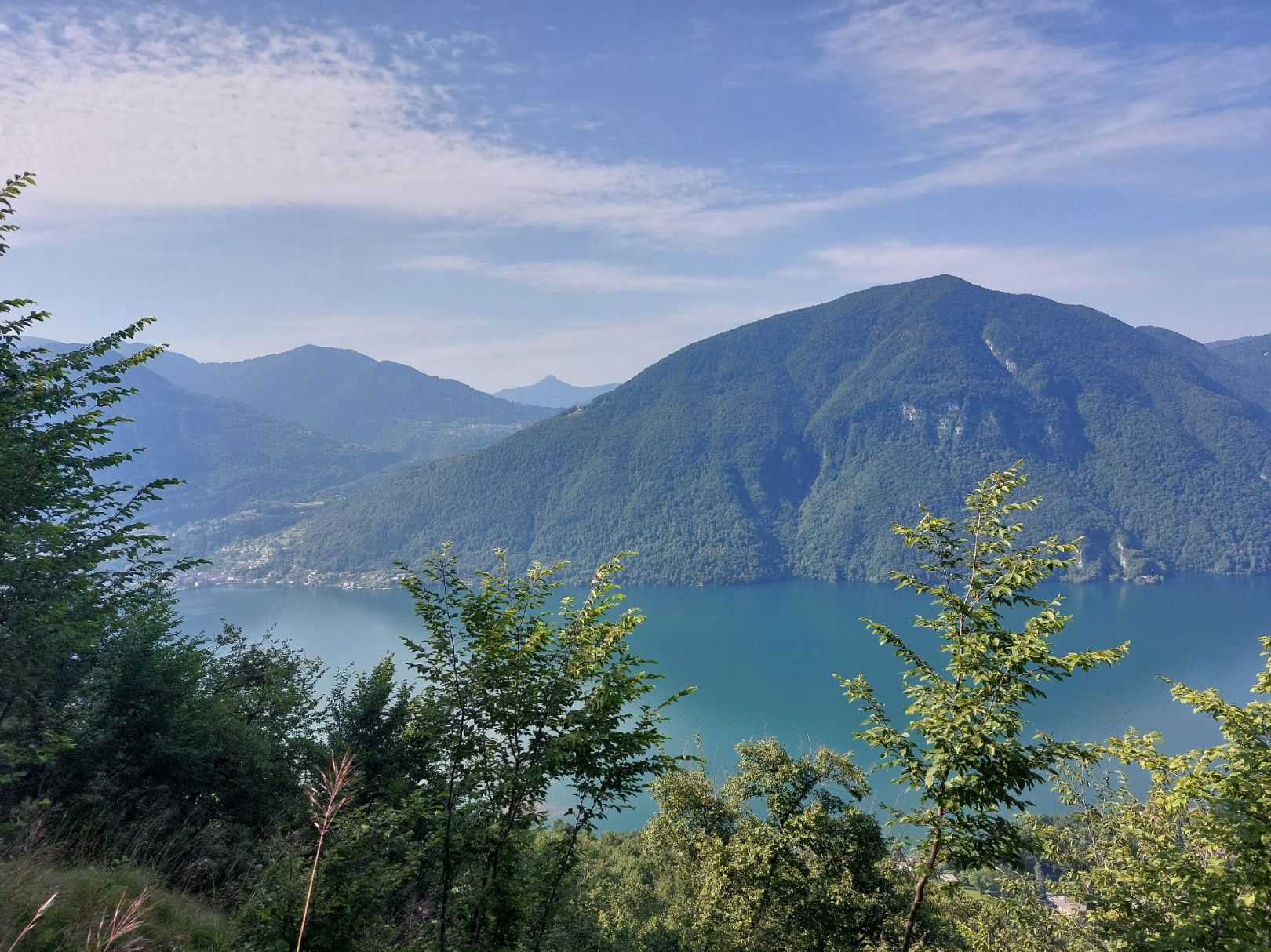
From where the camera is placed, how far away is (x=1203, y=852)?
7137 millimetres

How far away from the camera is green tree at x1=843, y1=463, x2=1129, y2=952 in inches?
211

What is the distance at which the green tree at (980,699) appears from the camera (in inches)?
211

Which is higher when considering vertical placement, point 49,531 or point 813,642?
point 49,531

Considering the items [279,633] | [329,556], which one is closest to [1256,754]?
[279,633]

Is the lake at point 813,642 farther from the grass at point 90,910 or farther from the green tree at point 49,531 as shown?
the grass at point 90,910

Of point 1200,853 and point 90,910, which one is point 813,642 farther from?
point 90,910

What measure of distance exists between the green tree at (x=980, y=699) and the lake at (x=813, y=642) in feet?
118

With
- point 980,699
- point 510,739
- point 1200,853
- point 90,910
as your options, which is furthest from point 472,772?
point 1200,853

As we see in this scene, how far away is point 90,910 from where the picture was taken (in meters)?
4.86

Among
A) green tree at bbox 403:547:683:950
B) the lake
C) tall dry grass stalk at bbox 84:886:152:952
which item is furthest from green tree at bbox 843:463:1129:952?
the lake

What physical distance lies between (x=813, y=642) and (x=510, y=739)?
348ft

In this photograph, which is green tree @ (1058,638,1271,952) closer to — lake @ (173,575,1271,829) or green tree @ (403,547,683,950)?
green tree @ (403,547,683,950)

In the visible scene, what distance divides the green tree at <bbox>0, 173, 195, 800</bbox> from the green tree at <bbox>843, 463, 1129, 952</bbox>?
8.27 metres

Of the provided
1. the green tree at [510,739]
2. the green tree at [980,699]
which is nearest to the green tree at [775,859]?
the green tree at [980,699]
